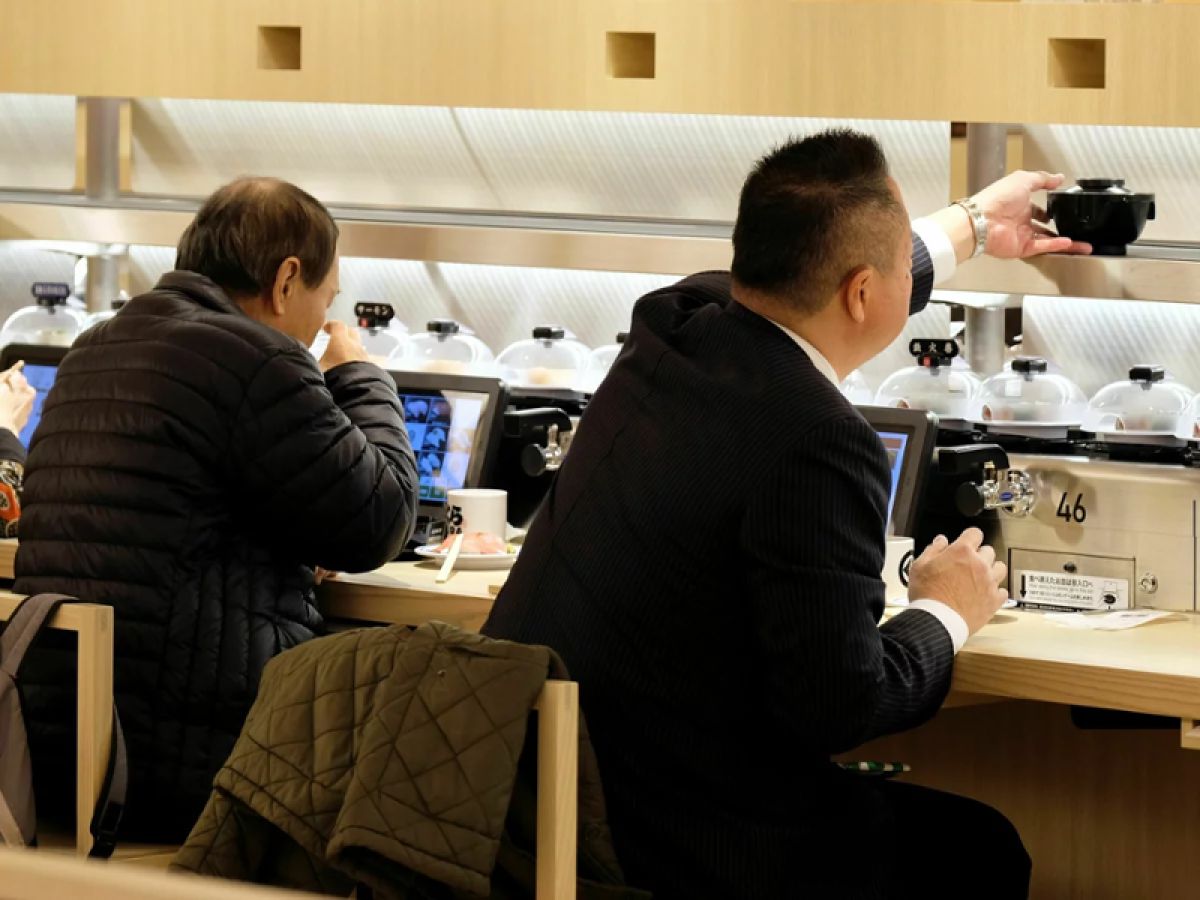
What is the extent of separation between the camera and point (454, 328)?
12.8 feet

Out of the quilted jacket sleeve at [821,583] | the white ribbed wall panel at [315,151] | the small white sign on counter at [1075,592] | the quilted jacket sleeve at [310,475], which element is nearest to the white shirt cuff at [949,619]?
the quilted jacket sleeve at [821,583]

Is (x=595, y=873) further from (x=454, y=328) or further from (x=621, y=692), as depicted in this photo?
(x=454, y=328)

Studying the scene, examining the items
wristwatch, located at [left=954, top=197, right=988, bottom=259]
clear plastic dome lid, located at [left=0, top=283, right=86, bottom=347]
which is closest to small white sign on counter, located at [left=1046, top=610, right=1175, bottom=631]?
wristwatch, located at [left=954, top=197, right=988, bottom=259]

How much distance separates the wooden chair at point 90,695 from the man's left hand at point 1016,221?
158cm

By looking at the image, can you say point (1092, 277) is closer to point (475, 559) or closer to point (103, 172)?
point (475, 559)

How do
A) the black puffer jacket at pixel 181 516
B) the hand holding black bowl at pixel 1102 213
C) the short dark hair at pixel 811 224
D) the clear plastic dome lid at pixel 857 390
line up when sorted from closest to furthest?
the short dark hair at pixel 811 224, the black puffer jacket at pixel 181 516, the hand holding black bowl at pixel 1102 213, the clear plastic dome lid at pixel 857 390

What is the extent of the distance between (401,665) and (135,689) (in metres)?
0.79

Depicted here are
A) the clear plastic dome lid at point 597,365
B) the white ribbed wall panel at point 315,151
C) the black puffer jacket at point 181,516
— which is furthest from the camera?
the white ribbed wall panel at point 315,151

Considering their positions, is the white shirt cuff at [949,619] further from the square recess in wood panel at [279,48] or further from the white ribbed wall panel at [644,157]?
the square recess in wood panel at [279,48]

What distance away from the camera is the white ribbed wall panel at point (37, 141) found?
180 inches

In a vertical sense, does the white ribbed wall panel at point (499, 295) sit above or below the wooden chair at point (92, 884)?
above

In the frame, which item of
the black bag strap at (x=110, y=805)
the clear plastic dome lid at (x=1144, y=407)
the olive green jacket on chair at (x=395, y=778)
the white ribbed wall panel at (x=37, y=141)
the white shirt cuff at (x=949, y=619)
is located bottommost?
the black bag strap at (x=110, y=805)

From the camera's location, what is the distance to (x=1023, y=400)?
322cm

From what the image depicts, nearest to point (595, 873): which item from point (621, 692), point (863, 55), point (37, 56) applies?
Result: point (621, 692)
